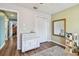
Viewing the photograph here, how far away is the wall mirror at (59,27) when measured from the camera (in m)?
1.46

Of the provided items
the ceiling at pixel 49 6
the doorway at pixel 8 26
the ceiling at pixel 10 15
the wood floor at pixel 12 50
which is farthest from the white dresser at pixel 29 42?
the ceiling at pixel 49 6

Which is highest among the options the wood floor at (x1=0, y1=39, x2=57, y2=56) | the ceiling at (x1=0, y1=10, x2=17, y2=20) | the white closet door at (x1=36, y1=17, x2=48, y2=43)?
A: the ceiling at (x1=0, y1=10, x2=17, y2=20)

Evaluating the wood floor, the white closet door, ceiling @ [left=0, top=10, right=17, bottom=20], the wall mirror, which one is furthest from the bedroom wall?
ceiling @ [left=0, top=10, right=17, bottom=20]

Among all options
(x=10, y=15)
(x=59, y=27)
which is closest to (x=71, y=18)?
(x=59, y=27)

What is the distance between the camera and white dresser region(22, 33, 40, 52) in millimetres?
1480

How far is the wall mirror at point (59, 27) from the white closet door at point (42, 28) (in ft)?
0.55

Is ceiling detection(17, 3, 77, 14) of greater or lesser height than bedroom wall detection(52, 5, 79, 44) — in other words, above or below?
above

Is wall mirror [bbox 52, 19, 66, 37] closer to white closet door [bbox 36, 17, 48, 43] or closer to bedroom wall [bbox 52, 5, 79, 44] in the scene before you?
bedroom wall [bbox 52, 5, 79, 44]

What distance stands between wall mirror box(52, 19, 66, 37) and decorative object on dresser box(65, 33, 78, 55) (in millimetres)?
104

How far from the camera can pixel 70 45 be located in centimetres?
143

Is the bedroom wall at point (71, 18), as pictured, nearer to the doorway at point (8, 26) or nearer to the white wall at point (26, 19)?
the white wall at point (26, 19)

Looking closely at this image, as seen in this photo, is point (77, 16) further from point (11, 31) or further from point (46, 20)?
point (11, 31)

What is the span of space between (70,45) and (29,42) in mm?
745

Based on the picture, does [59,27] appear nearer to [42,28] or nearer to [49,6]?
[42,28]
